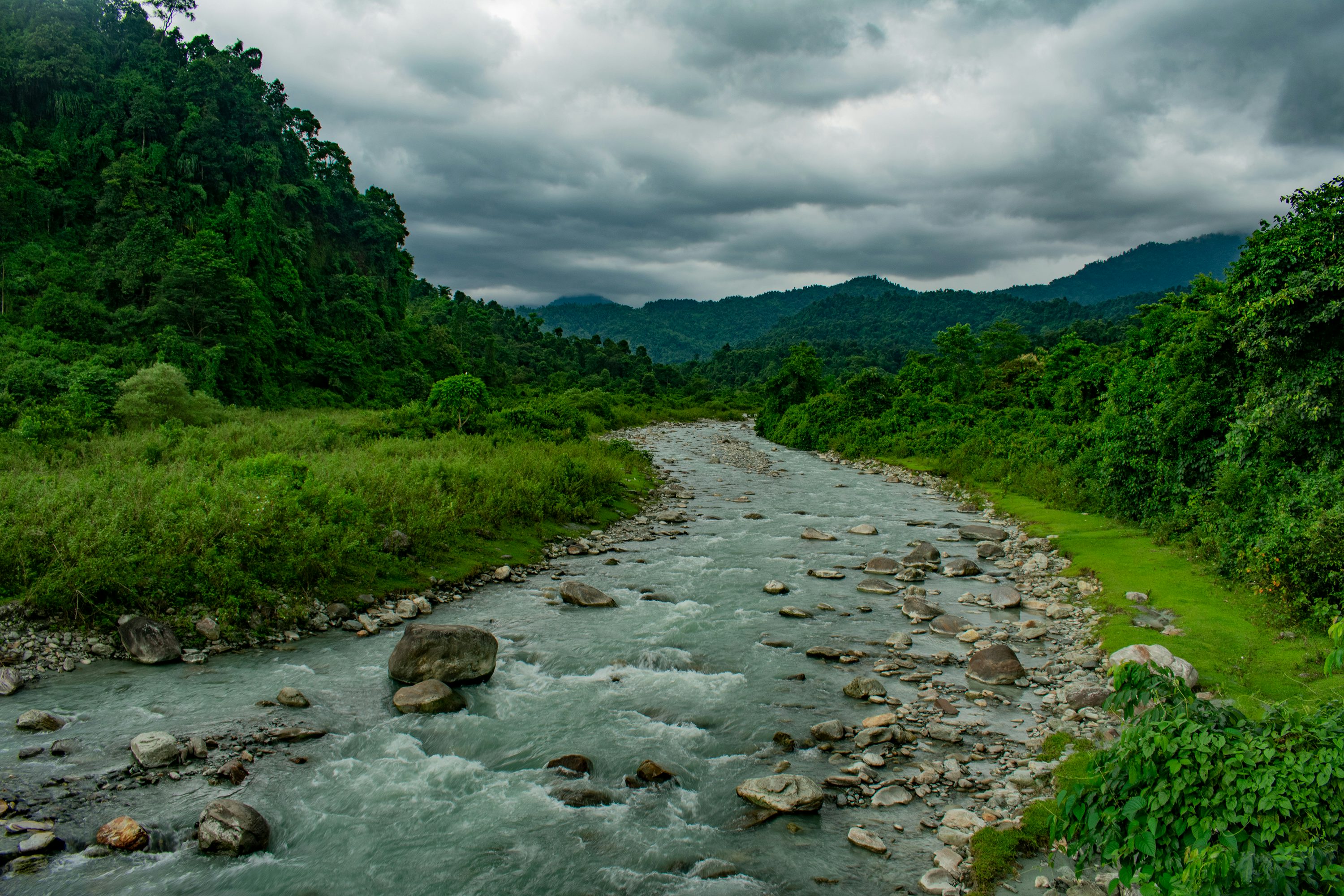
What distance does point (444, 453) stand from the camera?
27.9 metres

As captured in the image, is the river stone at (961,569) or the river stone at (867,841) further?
the river stone at (961,569)

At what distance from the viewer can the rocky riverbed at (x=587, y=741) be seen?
793 centimetres

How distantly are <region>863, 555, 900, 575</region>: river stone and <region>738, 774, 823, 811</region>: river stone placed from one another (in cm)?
1175

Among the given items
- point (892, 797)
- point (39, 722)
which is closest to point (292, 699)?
point (39, 722)

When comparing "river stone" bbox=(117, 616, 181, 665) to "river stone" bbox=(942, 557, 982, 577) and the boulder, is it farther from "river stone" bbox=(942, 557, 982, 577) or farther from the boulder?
the boulder

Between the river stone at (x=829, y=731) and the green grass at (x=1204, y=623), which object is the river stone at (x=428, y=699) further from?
the green grass at (x=1204, y=623)

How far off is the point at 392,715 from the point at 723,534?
50.8 feet

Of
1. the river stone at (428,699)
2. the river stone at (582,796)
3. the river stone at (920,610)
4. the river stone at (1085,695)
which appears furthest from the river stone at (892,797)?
the river stone at (920,610)

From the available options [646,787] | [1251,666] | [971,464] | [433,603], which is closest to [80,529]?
[433,603]

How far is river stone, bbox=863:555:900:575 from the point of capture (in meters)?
20.3

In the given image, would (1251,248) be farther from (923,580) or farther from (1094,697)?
(1094,697)

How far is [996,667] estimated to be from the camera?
12.9m

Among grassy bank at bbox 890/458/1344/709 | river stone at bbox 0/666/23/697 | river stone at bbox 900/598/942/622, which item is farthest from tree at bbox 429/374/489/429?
grassy bank at bbox 890/458/1344/709

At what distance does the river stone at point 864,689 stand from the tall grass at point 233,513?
38.6 feet
